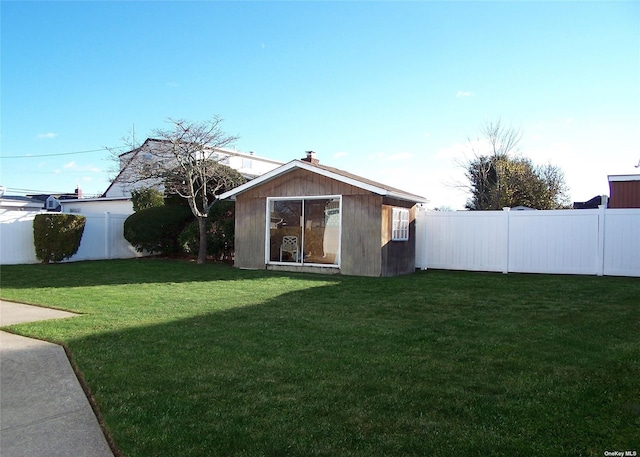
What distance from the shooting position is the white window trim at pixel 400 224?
14.1 m

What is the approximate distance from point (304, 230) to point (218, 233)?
446 centimetres

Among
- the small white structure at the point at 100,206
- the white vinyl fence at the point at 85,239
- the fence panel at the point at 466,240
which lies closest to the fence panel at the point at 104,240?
the white vinyl fence at the point at 85,239

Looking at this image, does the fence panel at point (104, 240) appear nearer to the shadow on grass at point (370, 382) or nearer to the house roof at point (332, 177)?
the house roof at point (332, 177)

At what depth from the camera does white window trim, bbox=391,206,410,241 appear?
46.1 feet

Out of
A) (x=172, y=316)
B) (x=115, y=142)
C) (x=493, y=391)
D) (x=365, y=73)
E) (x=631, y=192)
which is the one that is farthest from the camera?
(x=115, y=142)

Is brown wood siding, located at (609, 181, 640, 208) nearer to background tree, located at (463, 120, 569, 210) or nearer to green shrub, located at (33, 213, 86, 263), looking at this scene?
background tree, located at (463, 120, 569, 210)

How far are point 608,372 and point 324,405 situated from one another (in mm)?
2839

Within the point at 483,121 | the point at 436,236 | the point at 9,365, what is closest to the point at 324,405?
the point at 9,365

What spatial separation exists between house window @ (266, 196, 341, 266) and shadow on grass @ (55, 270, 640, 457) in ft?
21.5

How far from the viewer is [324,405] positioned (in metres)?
3.78

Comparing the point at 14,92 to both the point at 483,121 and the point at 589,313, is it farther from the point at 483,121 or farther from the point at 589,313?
the point at 483,121

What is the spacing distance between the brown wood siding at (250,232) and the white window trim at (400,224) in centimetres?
415

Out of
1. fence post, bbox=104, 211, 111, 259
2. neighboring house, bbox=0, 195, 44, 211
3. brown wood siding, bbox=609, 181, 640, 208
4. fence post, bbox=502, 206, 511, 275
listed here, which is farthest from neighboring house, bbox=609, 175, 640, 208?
neighboring house, bbox=0, 195, 44, 211

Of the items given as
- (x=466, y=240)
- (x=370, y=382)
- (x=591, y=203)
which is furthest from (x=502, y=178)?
(x=370, y=382)
